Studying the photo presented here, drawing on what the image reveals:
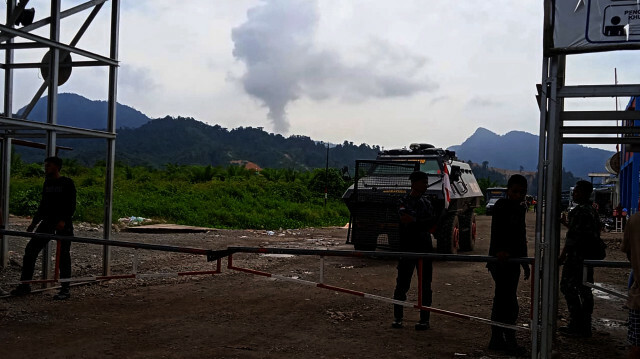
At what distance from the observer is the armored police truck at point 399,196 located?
1094 centimetres

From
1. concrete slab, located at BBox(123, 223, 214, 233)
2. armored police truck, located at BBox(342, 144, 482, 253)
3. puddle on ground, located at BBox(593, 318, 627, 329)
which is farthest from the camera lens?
concrete slab, located at BBox(123, 223, 214, 233)

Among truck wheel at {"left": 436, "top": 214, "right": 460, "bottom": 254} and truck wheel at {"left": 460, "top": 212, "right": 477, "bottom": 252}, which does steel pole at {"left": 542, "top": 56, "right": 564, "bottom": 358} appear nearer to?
truck wheel at {"left": 436, "top": 214, "right": 460, "bottom": 254}

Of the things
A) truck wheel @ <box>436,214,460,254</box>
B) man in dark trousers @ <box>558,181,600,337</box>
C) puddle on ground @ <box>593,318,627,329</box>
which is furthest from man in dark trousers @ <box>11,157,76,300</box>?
truck wheel @ <box>436,214,460,254</box>

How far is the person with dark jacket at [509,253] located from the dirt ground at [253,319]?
23 cm

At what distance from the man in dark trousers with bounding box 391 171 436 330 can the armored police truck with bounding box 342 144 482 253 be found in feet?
10.1

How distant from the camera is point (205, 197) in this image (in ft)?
83.2

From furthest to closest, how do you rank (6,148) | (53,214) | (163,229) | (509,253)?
(163,229)
(6,148)
(53,214)
(509,253)

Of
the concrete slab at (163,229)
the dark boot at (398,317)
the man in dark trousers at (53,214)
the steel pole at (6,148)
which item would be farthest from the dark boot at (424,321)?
the concrete slab at (163,229)

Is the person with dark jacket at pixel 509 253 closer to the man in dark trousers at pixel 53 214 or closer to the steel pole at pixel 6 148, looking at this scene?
the man in dark trousers at pixel 53 214

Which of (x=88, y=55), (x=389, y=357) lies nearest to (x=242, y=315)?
(x=389, y=357)

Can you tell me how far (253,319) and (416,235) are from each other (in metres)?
2.09

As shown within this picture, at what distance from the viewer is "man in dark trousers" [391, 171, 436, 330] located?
6223 millimetres

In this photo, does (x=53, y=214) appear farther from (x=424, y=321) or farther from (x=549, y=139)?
(x=549, y=139)

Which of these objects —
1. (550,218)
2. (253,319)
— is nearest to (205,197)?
(253,319)
